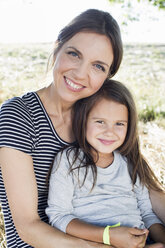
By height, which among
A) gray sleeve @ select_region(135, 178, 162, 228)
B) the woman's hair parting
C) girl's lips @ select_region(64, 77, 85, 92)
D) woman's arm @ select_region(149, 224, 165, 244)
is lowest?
woman's arm @ select_region(149, 224, 165, 244)

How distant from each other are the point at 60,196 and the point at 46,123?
1.65 feet

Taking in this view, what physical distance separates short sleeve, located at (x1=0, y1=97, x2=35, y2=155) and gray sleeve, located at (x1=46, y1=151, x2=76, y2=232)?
0.81 feet

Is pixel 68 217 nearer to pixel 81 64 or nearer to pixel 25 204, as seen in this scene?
pixel 25 204

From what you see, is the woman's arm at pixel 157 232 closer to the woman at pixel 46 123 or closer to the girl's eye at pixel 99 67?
the woman at pixel 46 123

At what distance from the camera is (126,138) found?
2434 mm

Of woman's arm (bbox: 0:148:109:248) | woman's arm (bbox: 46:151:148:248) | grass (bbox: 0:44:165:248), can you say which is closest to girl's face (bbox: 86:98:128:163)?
woman's arm (bbox: 46:151:148:248)

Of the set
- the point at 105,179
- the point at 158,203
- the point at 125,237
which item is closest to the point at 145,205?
the point at 158,203

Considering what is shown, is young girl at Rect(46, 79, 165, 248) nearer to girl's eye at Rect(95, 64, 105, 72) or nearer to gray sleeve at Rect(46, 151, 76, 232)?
gray sleeve at Rect(46, 151, 76, 232)

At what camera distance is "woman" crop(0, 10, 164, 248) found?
182cm

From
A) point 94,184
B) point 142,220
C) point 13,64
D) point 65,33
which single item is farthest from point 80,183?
point 13,64

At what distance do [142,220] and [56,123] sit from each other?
0.98 metres

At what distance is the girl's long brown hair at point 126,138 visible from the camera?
2.21 metres

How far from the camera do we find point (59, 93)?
2.12m

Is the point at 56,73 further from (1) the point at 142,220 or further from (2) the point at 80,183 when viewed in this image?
(1) the point at 142,220
